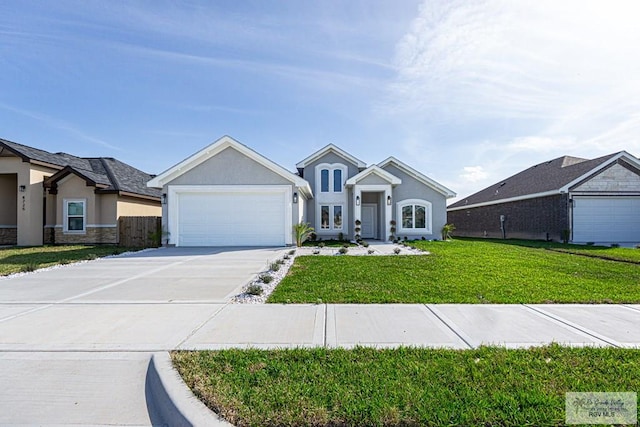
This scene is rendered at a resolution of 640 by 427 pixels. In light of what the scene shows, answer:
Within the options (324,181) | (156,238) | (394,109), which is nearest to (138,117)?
(156,238)

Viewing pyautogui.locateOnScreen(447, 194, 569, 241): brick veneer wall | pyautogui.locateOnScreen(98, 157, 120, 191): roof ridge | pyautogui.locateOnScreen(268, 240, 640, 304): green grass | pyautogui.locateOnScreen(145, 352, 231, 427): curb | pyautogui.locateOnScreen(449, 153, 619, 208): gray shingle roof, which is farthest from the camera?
pyautogui.locateOnScreen(449, 153, 619, 208): gray shingle roof

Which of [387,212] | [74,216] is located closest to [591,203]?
[387,212]

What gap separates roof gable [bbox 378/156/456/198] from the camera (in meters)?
18.8

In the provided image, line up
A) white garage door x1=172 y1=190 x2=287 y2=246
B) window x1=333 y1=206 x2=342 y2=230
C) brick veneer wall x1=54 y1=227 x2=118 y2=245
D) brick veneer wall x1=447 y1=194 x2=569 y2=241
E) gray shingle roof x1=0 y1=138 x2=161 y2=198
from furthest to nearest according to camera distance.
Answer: window x1=333 y1=206 x2=342 y2=230, brick veneer wall x1=447 y1=194 x2=569 y2=241, brick veneer wall x1=54 y1=227 x2=118 y2=245, gray shingle roof x1=0 y1=138 x2=161 y2=198, white garage door x1=172 y1=190 x2=287 y2=246

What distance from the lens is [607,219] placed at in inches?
688

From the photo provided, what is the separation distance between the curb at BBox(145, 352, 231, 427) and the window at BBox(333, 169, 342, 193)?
16.7 meters

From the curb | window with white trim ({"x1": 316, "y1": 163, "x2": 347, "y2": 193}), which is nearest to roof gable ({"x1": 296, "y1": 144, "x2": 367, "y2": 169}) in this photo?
window with white trim ({"x1": 316, "y1": 163, "x2": 347, "y2": 193})

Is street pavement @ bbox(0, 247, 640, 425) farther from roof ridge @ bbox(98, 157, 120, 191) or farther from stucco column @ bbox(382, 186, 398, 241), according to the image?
stucco column @ bbox(382, 186, 398, 241)

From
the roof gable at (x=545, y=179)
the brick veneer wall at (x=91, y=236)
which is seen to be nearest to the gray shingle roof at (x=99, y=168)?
the brick veneer wall at (x=91, y=236)

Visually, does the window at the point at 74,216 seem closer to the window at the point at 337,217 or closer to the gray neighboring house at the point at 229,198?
the gray neighboring house at the point at 229,198

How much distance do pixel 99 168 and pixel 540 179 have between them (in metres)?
28.7

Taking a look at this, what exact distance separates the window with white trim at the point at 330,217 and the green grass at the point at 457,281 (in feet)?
29.1

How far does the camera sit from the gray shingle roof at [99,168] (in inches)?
635

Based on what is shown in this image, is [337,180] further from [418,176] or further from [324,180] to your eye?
[418,176]
